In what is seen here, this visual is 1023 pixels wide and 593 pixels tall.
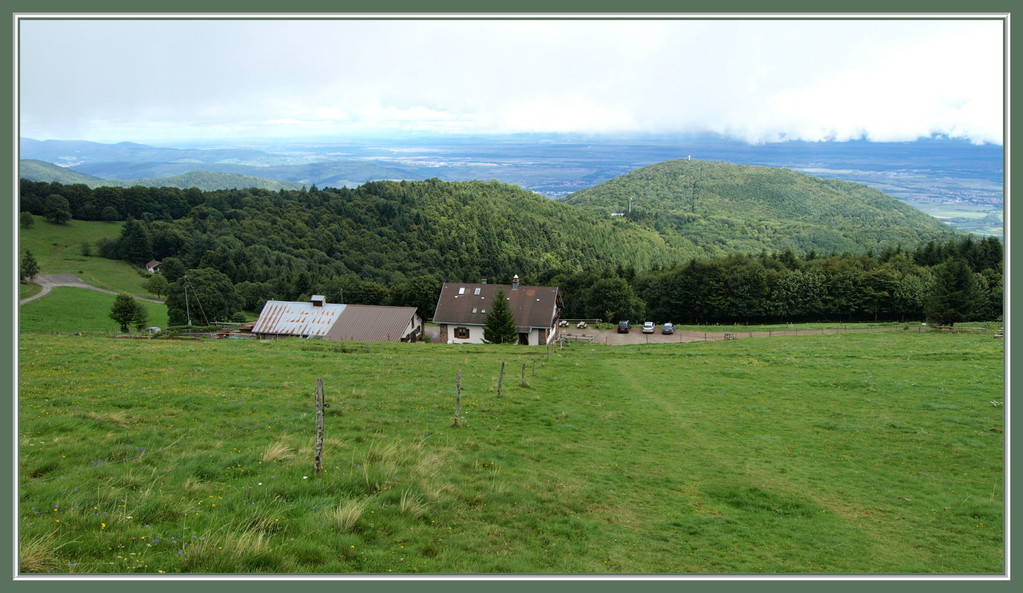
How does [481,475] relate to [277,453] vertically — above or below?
below

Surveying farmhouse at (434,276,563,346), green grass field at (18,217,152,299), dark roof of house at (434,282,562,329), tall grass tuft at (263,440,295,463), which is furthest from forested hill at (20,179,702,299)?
tall grass tuft at (263,440,295,463)

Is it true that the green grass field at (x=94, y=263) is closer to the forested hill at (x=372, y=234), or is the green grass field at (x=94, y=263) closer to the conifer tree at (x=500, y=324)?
the forested hill at (x=372, y=234)

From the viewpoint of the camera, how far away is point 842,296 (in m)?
65.8

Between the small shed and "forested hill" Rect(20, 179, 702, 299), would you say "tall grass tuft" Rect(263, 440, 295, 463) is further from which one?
"forested hill" Rect(20, 179, 702, 299)

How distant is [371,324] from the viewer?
152 feet

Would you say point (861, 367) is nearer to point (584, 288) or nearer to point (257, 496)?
point (257, 496)

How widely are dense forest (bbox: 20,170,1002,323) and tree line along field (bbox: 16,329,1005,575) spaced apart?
3854mm

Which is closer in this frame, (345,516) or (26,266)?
(345,516)

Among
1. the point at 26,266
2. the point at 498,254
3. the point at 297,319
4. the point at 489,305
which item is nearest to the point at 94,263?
the point at 297,319

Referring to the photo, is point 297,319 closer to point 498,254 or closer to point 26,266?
point 26,266

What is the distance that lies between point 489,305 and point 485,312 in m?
0.99

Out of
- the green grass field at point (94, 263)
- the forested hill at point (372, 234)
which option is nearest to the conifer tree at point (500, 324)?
the green grass field at point (94, 263)
